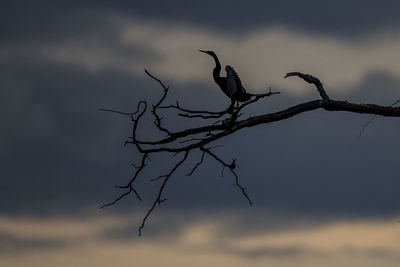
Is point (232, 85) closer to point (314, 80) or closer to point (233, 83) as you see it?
point (233, 83)

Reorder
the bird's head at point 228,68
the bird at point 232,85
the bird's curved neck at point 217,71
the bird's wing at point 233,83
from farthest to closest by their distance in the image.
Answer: the bird's curved neck at point 217,71, the bird's head at point 228,68, the bird's wing at point 233,83, the bird at point 232,85

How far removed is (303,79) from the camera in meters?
11.4

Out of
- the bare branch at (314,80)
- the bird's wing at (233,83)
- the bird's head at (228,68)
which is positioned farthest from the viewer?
the bird's head at (228,68)

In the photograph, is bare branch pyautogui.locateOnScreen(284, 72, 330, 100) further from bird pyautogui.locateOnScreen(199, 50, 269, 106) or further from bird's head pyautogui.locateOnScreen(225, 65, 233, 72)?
bird's head pyautogui.locateOnScreen(225, 65, 233, 72)

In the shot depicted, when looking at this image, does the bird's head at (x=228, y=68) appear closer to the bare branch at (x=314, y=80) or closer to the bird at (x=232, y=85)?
the bird at (x=232, y=85)

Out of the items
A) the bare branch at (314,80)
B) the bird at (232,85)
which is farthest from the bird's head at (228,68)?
the bare branch at (314,80)

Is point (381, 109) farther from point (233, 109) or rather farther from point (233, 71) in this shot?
point (233, 71)

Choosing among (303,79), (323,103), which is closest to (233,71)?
(303,79)

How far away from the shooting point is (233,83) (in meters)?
13.9

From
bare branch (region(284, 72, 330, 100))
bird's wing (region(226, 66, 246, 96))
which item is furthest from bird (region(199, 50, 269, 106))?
bare branch (region(284, 72, 330, 100))

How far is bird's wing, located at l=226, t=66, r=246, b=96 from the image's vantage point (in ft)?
44.4

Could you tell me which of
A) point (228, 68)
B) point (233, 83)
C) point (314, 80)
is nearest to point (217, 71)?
point (228, 68)

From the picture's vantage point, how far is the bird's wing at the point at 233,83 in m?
13.5

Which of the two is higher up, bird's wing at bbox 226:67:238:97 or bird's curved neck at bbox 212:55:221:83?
bird's curved neck at bbox 212:55:221:83
